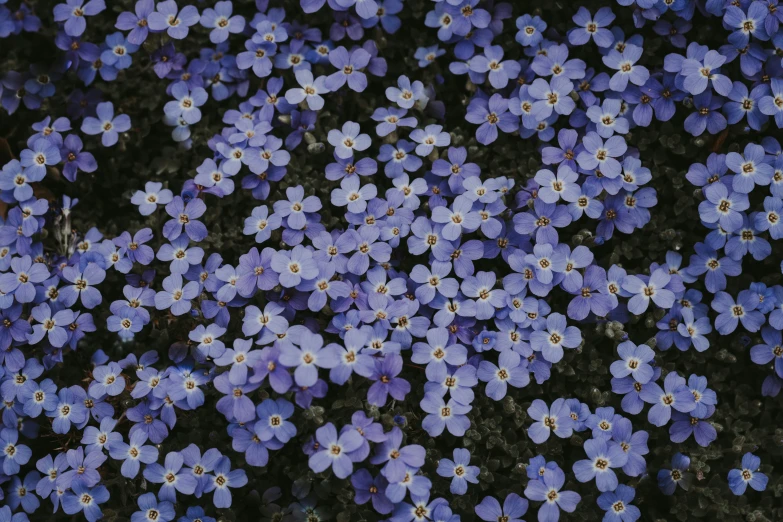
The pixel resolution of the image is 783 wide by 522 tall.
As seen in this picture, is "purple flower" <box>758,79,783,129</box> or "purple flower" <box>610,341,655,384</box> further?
"purple flower" <box>758,79,783,129</box>

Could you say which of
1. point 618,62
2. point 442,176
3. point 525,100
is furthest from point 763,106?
point 442,176

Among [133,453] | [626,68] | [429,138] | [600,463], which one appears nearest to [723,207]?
[626,68]

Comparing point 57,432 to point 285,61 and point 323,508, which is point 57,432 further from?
point 285,61

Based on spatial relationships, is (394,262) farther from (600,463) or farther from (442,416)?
(600,463)

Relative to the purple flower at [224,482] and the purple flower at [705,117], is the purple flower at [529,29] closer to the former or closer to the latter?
the purple flower at [705,117]

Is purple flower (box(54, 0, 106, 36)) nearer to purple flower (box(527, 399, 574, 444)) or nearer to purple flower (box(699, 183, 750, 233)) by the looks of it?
purple flower (box(527, 399, 574, 444))

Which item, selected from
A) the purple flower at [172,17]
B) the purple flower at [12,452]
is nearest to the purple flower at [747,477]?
the purple flower at [12,452]

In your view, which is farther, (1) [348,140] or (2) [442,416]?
(1) [348,140]

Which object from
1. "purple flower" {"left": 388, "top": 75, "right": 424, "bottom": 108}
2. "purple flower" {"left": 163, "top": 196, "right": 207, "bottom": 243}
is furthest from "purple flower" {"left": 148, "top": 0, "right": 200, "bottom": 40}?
"purple flower" {"left": 388, "top": 75, "right": 424, "bottom": 108}
